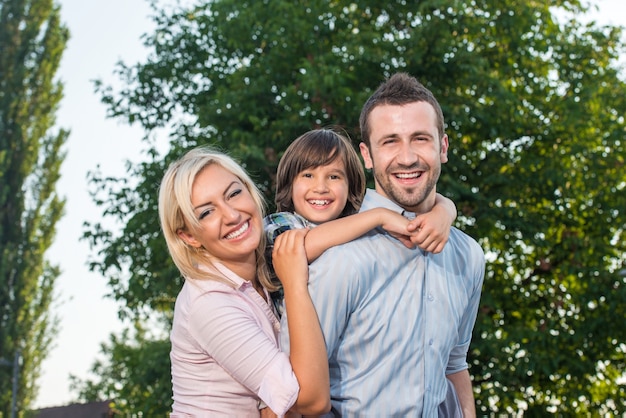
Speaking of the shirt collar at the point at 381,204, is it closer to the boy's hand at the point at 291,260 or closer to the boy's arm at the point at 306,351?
the boy's hand at the point at 291,260

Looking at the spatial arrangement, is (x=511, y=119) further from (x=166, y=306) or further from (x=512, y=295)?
(x=166, y=306)

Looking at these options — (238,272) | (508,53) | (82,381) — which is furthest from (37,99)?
(238,272)

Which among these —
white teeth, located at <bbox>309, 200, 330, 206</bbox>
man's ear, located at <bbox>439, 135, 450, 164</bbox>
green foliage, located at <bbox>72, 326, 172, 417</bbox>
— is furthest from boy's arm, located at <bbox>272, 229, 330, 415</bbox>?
green foliage, located at <bbox>72, 326, 172, 417</bbox>

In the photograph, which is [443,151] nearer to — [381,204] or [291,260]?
[381,204]

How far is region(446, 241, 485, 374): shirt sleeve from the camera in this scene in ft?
11.3

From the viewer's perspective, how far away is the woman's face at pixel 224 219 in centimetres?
333

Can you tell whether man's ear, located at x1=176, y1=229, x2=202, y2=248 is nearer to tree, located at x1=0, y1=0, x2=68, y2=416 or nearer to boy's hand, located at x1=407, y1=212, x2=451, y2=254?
boy's hand, located at x1=407, y1=212, x2=451, y2=254

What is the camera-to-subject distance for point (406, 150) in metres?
3.15

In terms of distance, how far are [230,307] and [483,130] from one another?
1158 cm

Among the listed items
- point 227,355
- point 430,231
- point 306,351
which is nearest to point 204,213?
point 227,355

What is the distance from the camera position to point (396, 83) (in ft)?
10.7

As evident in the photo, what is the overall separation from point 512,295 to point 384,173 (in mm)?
12118

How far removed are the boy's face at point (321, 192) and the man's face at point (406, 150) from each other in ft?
3.76

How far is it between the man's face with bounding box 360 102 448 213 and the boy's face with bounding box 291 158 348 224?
3.76 ft
